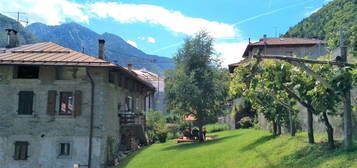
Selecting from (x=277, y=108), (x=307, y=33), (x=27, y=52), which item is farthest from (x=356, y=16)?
(x=27, y=52)

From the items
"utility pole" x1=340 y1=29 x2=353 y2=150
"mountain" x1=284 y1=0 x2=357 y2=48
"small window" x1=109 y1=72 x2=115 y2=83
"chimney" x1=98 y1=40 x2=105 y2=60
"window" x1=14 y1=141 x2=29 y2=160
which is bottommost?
"window" x1=14 y1=141 x2=29 y2=160

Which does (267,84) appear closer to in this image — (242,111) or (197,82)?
(197,82)

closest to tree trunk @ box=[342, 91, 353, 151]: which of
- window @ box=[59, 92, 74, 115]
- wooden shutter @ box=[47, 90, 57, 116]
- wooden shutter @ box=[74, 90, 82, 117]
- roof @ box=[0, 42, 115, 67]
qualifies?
roof @ box=[0, 42, 115, 67]

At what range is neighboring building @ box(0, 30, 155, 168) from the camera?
819 inches

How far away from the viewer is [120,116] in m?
25.0

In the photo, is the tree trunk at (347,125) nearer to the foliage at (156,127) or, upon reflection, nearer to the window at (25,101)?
the window at (25,101)

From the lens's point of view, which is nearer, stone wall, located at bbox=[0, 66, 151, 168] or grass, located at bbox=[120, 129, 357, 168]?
grass, located at bbox=[120, 129, 357, 168]

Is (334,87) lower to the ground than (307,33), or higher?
lower

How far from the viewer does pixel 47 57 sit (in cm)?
2153

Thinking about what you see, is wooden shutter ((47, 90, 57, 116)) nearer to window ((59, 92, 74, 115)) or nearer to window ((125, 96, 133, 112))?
window ((59, 92, 74, 115))

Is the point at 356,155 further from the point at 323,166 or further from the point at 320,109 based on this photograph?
the point at 320,109

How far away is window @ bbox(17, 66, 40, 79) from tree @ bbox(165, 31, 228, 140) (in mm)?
10964

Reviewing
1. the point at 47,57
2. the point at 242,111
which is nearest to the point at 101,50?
A: the point at 47,57

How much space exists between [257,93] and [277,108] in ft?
4.41
